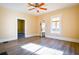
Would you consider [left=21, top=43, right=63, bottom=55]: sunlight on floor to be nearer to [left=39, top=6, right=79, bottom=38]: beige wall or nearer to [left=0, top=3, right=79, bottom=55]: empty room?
[left=0, top=3, right=79, bottom=55]: empty room

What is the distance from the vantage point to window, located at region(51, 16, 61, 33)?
5600 millimetres

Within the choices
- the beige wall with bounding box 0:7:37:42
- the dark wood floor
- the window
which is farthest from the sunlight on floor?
the window

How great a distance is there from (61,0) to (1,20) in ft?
15.3

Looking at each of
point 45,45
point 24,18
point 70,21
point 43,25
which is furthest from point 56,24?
→ point 24,18

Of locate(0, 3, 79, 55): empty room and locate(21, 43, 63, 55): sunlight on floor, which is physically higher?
locate(0, 3, 79, 55): empty room

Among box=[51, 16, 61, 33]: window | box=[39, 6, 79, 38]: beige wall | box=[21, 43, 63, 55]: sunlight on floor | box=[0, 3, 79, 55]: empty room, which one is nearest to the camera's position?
box=[21, 43, 63, 55]: sunlight on floor

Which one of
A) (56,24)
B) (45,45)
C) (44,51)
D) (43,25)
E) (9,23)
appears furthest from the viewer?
(43,25)

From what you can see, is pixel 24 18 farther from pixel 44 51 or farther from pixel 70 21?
pixel 44 51

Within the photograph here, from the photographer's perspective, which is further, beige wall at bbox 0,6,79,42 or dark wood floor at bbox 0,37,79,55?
beige wall at bbox 0,6,79,42

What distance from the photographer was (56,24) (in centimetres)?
589

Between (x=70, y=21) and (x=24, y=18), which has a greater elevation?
(x=24, y=18)

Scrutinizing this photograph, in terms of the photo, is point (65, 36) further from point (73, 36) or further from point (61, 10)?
point (61, 10)

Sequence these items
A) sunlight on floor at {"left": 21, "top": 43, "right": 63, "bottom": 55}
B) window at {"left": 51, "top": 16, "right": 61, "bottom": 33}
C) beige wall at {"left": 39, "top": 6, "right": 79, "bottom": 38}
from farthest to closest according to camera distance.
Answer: window at {"left": 51, "top": 16, "right": 61, "bottom": 33}, beige wall at {"left": 39, "top": 6, "right": 79, "bottom": 38}, sunlight on floor at {"left": 21, "top": 43, "right": 63, "bottom": 55}

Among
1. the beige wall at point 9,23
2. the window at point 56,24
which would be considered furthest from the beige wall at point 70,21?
the beige wall at point 9,23
